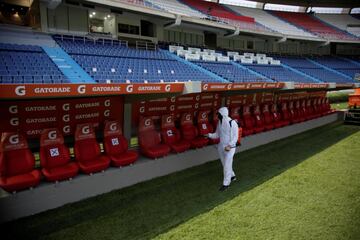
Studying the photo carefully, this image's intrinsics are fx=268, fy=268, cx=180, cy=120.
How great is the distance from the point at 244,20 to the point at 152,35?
10.1 meters

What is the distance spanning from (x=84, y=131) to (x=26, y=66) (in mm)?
2860

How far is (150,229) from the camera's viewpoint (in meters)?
4.07

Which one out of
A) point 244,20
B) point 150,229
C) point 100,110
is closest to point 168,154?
point 100,110

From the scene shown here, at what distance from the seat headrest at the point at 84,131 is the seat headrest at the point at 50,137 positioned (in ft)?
1.30

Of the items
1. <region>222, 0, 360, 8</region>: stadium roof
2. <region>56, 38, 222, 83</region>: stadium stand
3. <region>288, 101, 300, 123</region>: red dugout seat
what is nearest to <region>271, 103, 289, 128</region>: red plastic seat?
<region>288, 101, 300, 123</region>: red dugout seat

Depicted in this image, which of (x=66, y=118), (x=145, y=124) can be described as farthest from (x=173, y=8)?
(x=66, y=118)

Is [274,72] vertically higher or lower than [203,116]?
higher

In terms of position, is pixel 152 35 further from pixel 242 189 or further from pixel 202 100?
pixel 242 189

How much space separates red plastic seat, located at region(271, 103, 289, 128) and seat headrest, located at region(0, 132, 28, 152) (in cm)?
872

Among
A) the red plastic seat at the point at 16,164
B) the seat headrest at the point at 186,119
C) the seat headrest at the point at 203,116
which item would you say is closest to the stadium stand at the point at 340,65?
→ the seat headrest at the point at 203,116

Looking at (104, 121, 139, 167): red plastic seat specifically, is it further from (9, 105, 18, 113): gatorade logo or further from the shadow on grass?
(9, 105, 18, 113): gatorade logo

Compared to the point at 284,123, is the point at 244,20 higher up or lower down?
higher up

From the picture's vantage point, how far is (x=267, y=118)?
10.5 meters

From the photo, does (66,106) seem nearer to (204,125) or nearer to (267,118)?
(204,125)
